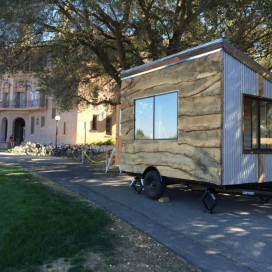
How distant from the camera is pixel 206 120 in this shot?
602 cm

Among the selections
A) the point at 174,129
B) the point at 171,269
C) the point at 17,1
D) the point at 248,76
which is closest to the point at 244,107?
the point at 248,76

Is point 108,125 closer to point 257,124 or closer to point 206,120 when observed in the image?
point 257,124

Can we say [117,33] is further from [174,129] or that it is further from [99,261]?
[99,261]

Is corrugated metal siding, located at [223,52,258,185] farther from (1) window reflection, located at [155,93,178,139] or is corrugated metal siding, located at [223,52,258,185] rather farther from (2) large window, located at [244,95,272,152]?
(1) window reflection, located at [155,93,178,139]

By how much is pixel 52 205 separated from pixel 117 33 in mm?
8067

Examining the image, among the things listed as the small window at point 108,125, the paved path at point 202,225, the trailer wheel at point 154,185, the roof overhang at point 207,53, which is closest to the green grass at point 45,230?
the paved path at point 202,225

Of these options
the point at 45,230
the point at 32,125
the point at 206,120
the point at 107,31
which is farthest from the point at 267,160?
the point at 32,125

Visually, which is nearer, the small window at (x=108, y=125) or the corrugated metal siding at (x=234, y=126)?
the corrugated metal siding at (x=234, y=126)

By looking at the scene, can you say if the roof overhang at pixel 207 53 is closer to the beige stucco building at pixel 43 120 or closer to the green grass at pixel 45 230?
the green grass at pixel 45 230

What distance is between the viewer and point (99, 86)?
707 inches

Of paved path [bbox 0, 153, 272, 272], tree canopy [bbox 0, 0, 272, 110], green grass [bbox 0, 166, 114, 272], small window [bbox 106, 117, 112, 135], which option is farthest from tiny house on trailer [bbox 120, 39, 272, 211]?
small window [bbox 106, 117, 112, 135]

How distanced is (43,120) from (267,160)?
29.0 metres

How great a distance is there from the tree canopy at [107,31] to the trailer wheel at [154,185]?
586cm

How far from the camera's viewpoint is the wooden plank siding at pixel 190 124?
19.0ft
